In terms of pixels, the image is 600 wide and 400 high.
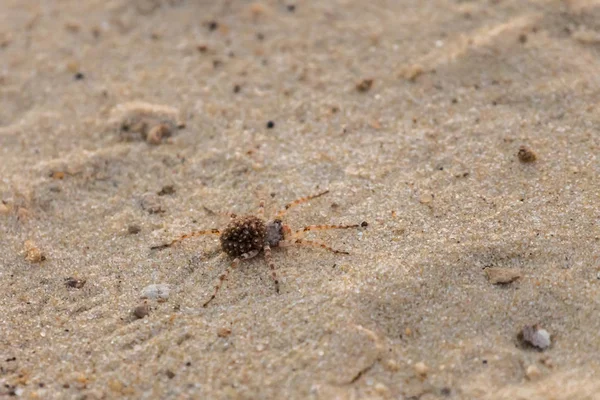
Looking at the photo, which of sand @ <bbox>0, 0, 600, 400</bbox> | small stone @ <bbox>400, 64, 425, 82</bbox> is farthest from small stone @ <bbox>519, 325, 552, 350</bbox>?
small stone @ <bbox>400, 64, 425, 82</bbox>

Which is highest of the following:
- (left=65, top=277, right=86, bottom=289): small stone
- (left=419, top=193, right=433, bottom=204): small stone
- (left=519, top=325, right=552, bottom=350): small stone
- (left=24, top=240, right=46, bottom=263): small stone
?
(left=419, top=193, right=433, bottom=204): small stone

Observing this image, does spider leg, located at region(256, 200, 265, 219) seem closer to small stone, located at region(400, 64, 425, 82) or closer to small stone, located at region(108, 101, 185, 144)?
small stone, located at region(108, 101, 185, 144)

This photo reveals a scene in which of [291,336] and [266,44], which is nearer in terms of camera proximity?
[291,336]

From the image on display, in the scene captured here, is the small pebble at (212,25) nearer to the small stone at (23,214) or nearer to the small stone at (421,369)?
the small stone at (23,214)

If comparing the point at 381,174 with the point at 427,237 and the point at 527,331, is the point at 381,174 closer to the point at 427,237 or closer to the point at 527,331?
the point at 427,237

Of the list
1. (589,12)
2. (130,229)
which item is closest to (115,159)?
(130,229)
